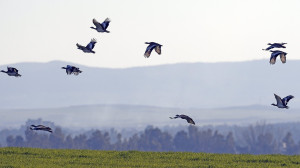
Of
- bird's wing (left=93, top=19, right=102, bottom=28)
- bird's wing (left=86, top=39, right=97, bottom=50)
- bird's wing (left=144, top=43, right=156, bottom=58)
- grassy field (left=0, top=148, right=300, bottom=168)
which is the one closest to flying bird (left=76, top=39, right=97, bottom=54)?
bird's wing (left=86, top=39, right=97, bottom=50)

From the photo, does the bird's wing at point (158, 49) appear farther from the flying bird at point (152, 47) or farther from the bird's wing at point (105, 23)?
the bird's wing at point (105, 23)

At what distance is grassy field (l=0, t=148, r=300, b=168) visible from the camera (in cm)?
3503

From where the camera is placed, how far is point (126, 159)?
37.8m

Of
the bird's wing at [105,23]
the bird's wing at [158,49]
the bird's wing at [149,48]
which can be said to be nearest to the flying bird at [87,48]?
the bird's wing at [105,23]

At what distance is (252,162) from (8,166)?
36.7 ft

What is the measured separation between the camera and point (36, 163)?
1369 inches

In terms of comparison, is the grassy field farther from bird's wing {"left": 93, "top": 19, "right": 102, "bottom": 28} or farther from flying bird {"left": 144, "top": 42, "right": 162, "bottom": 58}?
bird's wing {"left": 93, "top": 19, "right": 102, "bottom": 28}

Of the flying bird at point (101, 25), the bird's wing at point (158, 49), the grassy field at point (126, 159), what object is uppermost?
the flying bird at point (101, 25)

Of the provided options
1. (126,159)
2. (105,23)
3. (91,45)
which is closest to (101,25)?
(105,23)

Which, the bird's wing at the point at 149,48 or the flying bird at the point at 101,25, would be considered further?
the bird's wing at the point at 149,48

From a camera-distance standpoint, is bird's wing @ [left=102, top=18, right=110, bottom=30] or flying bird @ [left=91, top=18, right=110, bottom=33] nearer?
flying bird @ [left=91, top=18, right=110, bottom=33]

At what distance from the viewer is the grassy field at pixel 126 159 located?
3503cm

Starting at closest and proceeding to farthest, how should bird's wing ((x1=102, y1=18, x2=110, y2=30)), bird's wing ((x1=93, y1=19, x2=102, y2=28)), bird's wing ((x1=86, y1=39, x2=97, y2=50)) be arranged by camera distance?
1. bird's wing ((x1=93, y1=19, x2=102, y2=28))
2. bird's wing ((x1=102, y1=18, x2=110, y2=30))
3. bird's wing ((x1=86, y1=39, x2=97, y2=50))

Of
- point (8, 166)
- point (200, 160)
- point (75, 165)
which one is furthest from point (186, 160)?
point (8, 166)
